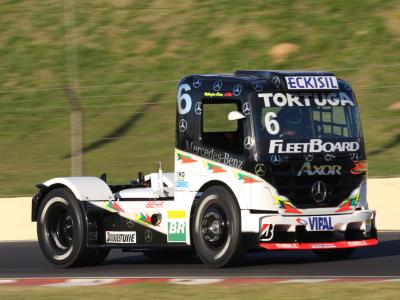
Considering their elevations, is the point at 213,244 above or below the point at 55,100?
below

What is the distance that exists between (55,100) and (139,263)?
12.9 metres

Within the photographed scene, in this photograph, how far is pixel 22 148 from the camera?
24.5 m

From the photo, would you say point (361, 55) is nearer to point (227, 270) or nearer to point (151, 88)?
point (151, 88)

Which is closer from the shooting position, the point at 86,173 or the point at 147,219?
the point at 147,219

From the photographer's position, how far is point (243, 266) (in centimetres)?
1298

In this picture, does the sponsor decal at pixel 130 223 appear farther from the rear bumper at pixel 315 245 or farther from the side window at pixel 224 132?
the rear bumper at pixel 315 245

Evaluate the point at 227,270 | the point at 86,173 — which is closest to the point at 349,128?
the point at 227,270

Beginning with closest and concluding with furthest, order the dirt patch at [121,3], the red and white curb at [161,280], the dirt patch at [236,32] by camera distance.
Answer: the red and white curb at [161,280] < the dirt patch at [236,32] < the dirt patch at [121,3]

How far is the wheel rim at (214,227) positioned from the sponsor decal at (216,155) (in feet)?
1.73

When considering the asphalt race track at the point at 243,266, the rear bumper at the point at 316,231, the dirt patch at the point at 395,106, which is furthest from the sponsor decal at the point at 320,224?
the dirt patch at the point at 395,106

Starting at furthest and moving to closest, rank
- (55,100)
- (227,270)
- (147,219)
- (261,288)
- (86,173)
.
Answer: (55,100), (86,173), (147,219), (227,270), (261,288)

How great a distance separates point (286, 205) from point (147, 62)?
1762 centimetres

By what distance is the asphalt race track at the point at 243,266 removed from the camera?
12.2m

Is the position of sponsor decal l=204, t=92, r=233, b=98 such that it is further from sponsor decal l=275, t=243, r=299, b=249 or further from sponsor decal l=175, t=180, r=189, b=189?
sponsor decal l=275, t=243, r=299, b=249
